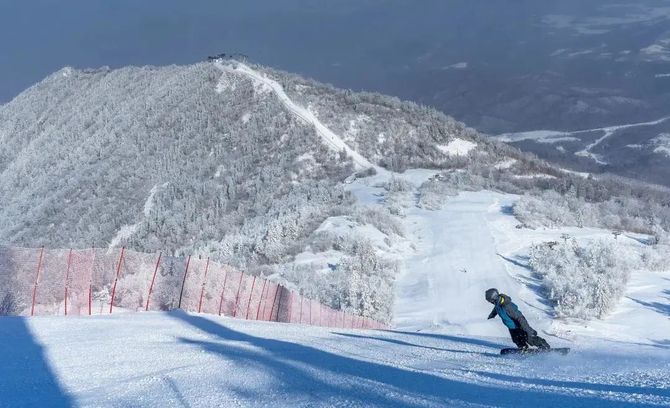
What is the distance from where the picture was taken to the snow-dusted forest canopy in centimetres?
2862

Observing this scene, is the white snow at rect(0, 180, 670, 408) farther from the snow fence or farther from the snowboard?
the snow fence

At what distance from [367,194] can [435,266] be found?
9.98 m

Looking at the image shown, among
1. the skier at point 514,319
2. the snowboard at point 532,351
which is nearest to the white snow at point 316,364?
the snowboard at point 532,351

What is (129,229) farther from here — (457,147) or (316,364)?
(316,364)

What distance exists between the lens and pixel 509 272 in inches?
930

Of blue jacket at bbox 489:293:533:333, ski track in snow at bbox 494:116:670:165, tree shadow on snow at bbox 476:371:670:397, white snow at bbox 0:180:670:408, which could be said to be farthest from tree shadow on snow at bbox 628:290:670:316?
ski track in snow at bbox 494:116:670:165

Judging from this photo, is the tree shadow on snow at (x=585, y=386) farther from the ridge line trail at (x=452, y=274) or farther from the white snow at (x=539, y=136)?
the white snow at (x=539, y=136)

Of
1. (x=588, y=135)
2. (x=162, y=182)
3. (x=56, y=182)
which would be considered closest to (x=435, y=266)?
(x=162, y=182)

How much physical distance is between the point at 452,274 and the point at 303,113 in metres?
25.7

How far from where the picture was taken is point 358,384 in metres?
8.12

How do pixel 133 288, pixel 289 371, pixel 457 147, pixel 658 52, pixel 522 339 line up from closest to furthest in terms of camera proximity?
pixel 289 371 < pixel 522 339 < pixel 133 288 < pixel 457 147 < pixel 658 52

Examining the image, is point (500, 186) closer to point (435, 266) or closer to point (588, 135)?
point (435, 266)

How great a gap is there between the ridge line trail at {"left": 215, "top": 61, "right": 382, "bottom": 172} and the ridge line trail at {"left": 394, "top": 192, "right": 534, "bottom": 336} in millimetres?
10347

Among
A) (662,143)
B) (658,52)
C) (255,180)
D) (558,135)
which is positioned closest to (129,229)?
(255,180)
